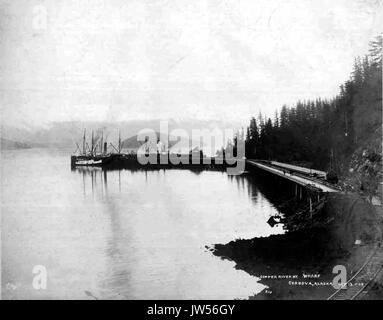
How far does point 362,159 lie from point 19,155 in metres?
7.62

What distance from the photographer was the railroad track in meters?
7.35

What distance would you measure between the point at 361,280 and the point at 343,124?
11.2 feet

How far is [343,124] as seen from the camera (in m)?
8.81

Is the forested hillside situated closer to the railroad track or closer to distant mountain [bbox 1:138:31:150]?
the railroad track

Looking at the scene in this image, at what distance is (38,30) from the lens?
7820 millimetres

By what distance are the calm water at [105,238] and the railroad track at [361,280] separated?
5.01ft

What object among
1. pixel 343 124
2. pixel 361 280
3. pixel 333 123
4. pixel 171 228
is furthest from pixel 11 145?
pixel 361 280

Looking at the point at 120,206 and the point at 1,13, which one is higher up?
the point at 1,13

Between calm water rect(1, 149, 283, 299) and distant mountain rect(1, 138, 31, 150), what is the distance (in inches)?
7.2

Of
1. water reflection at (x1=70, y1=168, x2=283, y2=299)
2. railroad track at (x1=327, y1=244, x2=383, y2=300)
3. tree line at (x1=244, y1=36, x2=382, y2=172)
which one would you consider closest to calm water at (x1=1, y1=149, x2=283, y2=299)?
water reflection at (x1=70, y1=168, x2=283, y2=299)

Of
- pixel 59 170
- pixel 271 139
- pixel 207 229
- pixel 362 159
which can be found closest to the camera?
pixel 362 159
